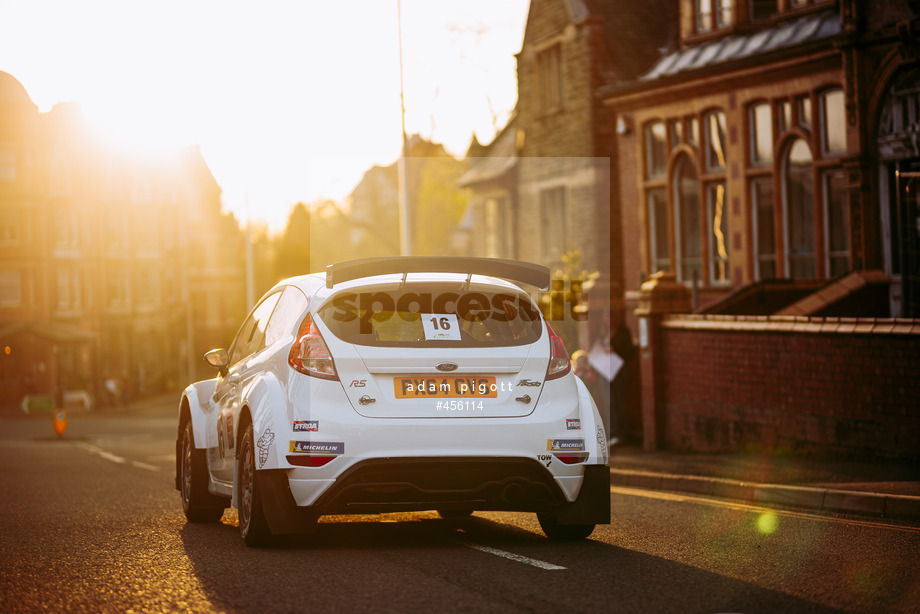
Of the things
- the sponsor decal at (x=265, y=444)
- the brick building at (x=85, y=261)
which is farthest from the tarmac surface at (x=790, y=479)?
the brick building at (x=85, y=261)

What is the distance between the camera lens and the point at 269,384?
8.07 meters

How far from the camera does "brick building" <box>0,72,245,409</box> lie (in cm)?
6406

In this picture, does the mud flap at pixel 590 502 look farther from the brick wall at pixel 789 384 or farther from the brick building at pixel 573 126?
the brick building at pixel 573 126

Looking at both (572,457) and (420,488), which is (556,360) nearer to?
(572,457)

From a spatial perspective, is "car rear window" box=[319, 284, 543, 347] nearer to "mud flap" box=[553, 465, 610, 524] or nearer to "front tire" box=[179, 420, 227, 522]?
"mud flap" box=[553, 465, 610, 524]

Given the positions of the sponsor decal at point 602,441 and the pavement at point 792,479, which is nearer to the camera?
the sponsor decal at point 602,441

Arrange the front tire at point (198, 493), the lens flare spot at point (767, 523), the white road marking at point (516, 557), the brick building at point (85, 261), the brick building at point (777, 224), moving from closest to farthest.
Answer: the white road marking at point (516, 557), the lens flare spot at point (767, 523), the front tire at point (198, 493), the brick building at point (777, 224), the brick building at point (85, 261)

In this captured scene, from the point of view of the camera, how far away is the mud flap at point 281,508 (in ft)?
25.4

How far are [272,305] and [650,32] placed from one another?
77.9 ft

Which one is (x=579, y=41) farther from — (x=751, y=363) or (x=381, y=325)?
(x=381, y=325)

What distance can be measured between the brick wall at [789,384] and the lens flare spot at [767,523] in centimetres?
356

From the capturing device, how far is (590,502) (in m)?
8.12

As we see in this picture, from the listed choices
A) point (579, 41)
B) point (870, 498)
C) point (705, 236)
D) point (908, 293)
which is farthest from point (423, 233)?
point (870, 498)

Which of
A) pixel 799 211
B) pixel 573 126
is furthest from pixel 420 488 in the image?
pixel 573 126
